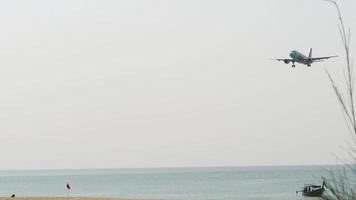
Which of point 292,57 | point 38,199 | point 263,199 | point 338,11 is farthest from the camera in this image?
point 263,199

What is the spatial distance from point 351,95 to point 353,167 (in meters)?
0.60

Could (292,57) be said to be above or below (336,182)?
above

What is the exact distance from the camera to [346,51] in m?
5.27

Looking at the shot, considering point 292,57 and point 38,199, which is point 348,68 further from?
point 292,57

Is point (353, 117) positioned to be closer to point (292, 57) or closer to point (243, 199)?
point (292, 57)

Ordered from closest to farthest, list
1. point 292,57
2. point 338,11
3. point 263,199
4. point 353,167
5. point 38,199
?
point 338,11 → point 353,167 → point 38,199 → point 292,57 → point 263,199

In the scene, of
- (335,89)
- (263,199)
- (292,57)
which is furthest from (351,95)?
(263,199)

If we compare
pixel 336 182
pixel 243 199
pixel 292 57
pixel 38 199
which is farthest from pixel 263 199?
pixel 336 182

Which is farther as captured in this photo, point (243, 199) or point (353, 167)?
point (243, 199)

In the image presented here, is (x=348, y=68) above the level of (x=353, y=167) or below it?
above

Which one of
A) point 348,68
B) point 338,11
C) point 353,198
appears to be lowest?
point 353,198

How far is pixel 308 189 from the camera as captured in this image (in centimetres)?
9594

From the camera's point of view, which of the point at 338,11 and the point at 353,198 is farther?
the point at 353,198

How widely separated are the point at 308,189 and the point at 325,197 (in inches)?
3658
